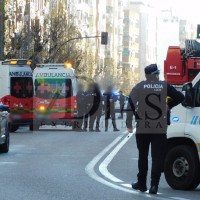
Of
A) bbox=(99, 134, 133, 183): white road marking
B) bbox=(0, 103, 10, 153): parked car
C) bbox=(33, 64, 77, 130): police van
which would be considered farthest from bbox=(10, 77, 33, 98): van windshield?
bbox=(0, 103, 10, 153): parked car

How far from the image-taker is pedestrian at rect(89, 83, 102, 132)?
35.2m

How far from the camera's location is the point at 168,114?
13.0 metres

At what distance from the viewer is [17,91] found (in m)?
34.6

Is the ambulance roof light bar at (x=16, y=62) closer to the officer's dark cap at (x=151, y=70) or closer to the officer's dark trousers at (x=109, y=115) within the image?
the officer's dark trousers at (x=109, y=115)

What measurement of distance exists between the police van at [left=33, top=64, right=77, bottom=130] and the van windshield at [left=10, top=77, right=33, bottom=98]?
83 cm

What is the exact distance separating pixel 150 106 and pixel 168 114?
0.36m

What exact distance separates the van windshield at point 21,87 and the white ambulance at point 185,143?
21015 millimetres

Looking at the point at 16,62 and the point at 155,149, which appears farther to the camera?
the point at 16,62

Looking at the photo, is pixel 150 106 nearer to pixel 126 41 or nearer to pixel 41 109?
pixel 41 109

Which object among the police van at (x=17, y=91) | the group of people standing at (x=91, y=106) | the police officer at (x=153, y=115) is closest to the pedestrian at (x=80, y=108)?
the group of people standing at (x=91, y=106)

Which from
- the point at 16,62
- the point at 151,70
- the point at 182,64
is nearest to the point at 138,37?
the point at 16,62

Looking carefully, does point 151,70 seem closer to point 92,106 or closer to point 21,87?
point 21,87

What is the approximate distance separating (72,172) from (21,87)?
18.7m

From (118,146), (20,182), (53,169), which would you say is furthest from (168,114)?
(118,146)
